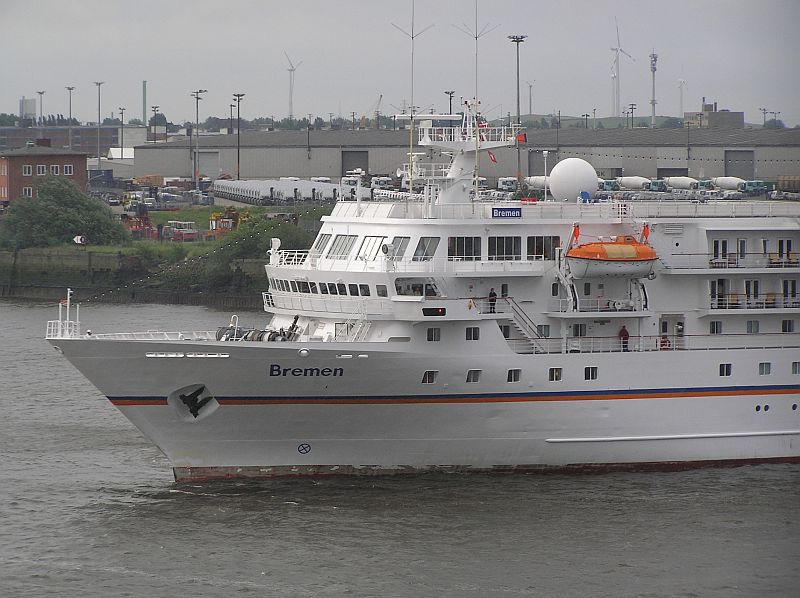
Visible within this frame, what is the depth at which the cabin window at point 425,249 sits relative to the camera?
30.7 meters

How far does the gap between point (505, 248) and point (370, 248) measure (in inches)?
120

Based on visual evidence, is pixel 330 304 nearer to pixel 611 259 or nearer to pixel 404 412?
pixel 404 412

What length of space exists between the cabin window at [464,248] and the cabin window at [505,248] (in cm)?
34

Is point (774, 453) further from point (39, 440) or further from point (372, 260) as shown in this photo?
point (39, 440)

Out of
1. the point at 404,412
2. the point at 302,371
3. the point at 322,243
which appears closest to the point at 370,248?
the point at 322,243

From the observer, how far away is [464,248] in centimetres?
3102

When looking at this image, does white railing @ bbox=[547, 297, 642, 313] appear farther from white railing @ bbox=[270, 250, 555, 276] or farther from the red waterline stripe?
the red waterline stripe

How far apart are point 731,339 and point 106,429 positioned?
1617 cm

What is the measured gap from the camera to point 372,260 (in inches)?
1212

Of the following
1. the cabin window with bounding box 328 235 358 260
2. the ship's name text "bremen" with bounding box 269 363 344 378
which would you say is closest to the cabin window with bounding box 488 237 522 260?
the cabin window with bounding box 328 235 358 260

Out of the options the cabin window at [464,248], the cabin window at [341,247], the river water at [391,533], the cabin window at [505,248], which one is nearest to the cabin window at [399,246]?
the cabin window at [464,248]

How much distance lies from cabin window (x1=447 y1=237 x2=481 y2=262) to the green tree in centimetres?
5138

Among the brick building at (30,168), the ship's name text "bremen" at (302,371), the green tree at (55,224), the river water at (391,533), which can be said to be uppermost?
the brick building at (30,168)

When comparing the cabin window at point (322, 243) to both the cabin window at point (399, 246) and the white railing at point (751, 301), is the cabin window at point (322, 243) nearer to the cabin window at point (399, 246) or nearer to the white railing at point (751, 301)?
the cabin window at point (399, 246)
